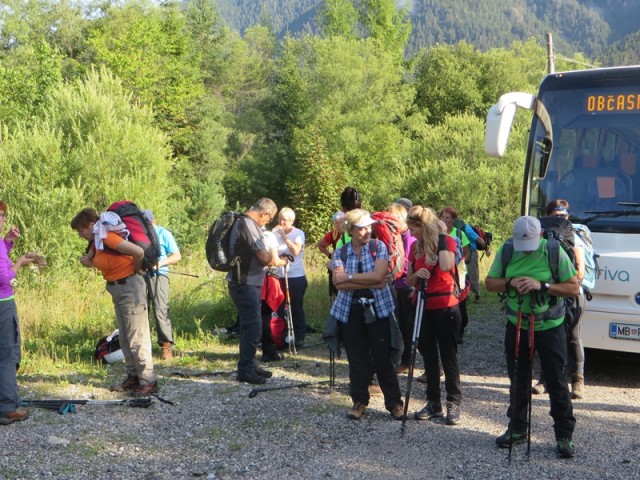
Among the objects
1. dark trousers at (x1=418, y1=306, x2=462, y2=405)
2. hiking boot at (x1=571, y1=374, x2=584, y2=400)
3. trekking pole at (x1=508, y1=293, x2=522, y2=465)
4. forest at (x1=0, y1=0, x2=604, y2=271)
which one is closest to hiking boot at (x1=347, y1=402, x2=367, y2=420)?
dark trousers at (x1=418, y1=306, x2=462, y2=405)

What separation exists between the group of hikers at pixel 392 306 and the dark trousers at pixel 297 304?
1.25 meters

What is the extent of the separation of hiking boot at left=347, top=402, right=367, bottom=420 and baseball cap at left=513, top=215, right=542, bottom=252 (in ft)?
6.95

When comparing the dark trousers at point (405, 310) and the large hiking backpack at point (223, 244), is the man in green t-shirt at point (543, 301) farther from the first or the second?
the large hiking backpack at point (223, 244)

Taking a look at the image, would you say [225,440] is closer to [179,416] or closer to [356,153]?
[179,416]

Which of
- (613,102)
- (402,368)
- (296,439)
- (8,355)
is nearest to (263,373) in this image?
(402,368)

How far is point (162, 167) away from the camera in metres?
23.0

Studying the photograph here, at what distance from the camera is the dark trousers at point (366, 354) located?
22.1ft

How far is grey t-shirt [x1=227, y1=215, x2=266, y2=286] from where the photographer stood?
26.0 ft

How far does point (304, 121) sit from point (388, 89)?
22.9ft

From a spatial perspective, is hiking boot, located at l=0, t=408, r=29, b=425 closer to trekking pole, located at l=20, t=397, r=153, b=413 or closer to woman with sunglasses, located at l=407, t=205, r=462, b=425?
trekking pole, located at l=20, t=397, r=153, b=413

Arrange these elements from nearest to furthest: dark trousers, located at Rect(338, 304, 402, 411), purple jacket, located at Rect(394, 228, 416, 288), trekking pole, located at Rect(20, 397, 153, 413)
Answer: dark trousers, located at Rect(338, 304, 402, 411), trekking pole, located at Rect(20, 397, 153, 413), purple jacket, located at Rect(394, 228, 416, 288)

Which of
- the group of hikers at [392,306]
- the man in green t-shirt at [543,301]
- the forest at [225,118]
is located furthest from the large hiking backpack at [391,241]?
the forest at [225,118]

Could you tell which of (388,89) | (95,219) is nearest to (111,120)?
(95,219)

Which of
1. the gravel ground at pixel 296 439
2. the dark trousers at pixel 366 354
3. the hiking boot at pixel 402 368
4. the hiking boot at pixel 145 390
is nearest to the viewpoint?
the gravel ground at pixel 296 439
